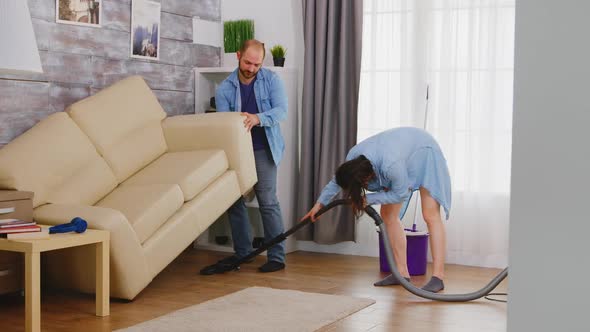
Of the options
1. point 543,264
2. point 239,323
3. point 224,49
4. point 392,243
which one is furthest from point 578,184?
point 224,49

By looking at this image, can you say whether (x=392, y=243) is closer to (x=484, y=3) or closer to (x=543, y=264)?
(x=484, y=3)

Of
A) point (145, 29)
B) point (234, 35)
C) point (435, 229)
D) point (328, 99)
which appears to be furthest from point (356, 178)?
point (234, 35)

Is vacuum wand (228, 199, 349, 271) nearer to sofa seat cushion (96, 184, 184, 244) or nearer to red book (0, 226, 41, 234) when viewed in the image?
sofa seat cushion (96, 184, 184, 244)

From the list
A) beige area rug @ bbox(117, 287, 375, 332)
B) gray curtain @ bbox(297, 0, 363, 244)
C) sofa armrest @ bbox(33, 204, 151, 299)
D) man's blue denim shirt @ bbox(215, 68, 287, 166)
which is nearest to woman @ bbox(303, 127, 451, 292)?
beige area rug @ bbox(117, 287, 375, 332)

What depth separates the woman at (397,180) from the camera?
3.36m

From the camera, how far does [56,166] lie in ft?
11.1

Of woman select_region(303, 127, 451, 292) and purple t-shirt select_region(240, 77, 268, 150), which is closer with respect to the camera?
woman select_region(303, 127, 451, 292)

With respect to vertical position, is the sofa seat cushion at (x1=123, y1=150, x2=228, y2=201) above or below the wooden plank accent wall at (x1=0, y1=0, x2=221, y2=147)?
below

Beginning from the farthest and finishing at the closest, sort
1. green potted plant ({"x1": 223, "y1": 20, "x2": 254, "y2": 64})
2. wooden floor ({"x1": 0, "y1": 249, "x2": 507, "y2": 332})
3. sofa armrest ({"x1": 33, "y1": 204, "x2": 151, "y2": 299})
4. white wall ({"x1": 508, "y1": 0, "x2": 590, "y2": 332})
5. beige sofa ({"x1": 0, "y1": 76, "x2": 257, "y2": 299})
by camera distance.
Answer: green potted plant ({"x1": 223, "y1": 20, "x2": 254, "y2": 64}) → beige sofa ({"x1": 0, "y1": 76, "x2": 257, "y2": 299}) → sofa armrest ({"x1": 33, "y1": 204, "x2": 151, "y2": 299}) → wooden floor ({"x1": 0, "y1": 249, "x2": 507, "y2": 332}) → white wall ({"x1": 508, "y1": 0, "x2": 590, "y2": 332})

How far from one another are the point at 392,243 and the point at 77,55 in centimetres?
209

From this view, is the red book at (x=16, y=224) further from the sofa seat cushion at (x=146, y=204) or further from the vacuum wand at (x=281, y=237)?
the vacuum wand at (x=281, y=237)

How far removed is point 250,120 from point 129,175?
72cm

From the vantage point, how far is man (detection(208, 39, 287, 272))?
4.17 metres

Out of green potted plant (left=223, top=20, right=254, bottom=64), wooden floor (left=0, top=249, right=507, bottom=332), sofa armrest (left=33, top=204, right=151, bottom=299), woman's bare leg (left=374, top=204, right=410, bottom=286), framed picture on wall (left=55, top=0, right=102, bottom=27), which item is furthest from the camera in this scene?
→ green potted plant (left=223, top=20, right=254, bottom=64)
